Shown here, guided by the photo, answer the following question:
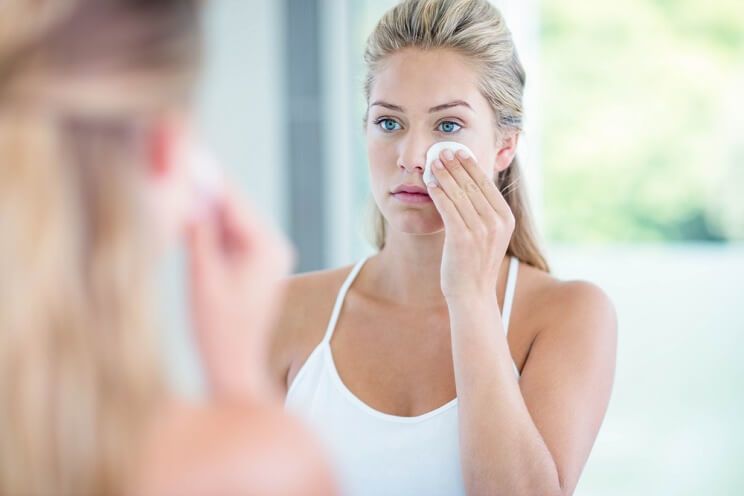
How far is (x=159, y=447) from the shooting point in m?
0.58

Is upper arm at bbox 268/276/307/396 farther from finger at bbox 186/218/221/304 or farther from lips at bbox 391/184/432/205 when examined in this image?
finger at bbox 186/218/221/304

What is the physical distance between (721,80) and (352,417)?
7003 millimetres

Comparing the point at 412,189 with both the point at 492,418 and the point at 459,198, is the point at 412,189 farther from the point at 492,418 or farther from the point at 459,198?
the point at 492,418

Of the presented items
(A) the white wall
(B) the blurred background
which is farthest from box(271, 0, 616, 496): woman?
(A) the white wall

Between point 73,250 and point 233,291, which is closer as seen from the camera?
point 73,250

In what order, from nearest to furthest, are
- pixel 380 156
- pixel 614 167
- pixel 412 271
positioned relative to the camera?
1. pixel 380 156
2. pixel 412 271
3. pixel 614 167

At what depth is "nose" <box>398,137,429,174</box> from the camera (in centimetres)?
140

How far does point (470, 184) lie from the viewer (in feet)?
4.41

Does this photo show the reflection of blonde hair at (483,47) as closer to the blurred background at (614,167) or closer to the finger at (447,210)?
the blurred background at (614,167)

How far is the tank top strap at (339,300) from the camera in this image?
151cm

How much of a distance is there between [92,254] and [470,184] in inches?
33.8

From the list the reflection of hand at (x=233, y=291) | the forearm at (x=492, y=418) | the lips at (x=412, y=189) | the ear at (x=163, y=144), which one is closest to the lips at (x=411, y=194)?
the lips at (x=412, y=189)

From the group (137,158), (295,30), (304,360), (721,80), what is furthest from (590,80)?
(137,158)

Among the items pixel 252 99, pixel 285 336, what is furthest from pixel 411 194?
pixel 252 99
